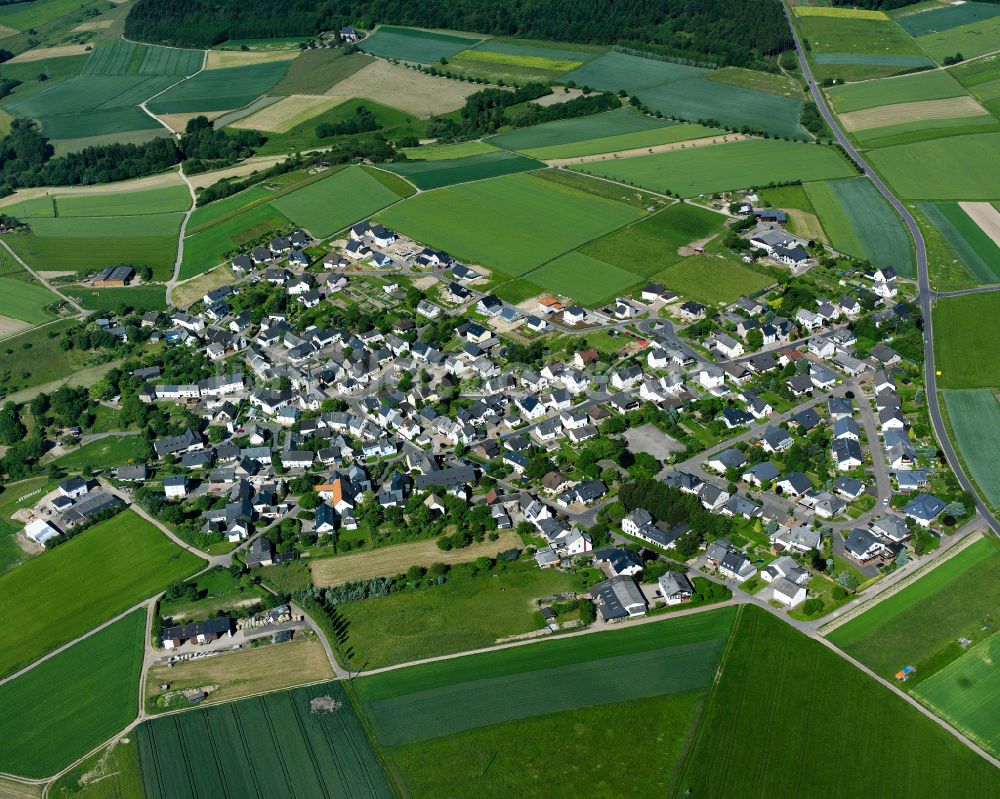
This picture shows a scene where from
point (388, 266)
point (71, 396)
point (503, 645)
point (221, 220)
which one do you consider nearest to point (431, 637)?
point (503, 645)

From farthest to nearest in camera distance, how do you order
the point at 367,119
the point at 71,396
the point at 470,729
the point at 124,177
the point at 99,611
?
the point at 367,119, the point at 124,177, the point at 71,396, the point at 99,611, the point at 470,729

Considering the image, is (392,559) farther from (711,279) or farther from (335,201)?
(335,201)

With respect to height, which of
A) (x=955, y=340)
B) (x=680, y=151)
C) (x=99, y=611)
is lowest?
(x=99, y=611)

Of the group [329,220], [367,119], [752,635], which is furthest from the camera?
[367,119]

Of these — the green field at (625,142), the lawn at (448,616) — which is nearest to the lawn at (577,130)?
the green field at (625,142)

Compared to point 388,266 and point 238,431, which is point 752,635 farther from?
point 388,266

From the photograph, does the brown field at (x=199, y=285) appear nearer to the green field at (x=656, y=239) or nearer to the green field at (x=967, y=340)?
the green field at (x=656, y=239)

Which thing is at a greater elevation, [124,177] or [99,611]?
[124,177]
